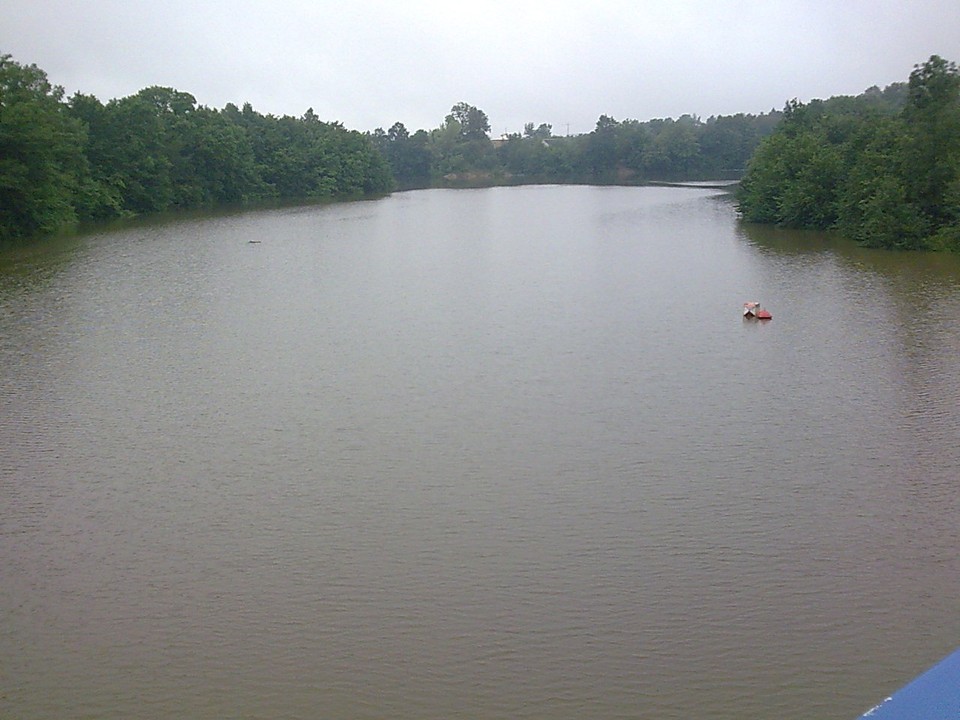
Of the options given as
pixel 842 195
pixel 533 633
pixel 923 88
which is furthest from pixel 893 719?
pixel 842 195

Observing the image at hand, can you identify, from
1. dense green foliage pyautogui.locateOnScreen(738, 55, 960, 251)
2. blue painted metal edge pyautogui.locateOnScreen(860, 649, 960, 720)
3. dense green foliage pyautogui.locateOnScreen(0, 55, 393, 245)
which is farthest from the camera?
dense green foliage pyautogui.locateOnScreen(0, 55, 393, 245)

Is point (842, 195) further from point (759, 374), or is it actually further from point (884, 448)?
point (884, 448)

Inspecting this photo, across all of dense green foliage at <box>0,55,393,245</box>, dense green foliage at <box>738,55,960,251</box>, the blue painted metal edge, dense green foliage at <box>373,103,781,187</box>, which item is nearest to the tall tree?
dense green foliage at <box>0,55,393,245</box>

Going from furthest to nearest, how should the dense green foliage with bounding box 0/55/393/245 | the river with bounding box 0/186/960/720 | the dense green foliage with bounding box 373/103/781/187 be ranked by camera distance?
the dense green foliage with bounding box 373/103/781/187, the dense green foliage with bounding box 0/55/393/245, the river with bounding box 0/186/960/720

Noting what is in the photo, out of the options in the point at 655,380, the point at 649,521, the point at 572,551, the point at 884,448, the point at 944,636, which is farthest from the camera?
the point at 655,380

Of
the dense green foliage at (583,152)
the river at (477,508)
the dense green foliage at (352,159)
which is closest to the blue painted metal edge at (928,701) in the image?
the river at (477,508)

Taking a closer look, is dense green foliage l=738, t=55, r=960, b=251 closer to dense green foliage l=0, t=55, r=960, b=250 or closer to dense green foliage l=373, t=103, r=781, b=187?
dense green foliage l=0, t=55, r=960, b=250

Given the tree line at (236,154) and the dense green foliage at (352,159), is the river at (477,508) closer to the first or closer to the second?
the dense green foliage at (352,159)
